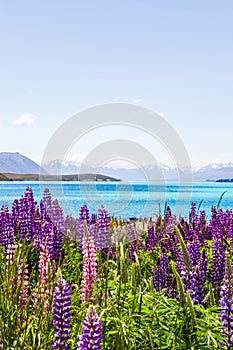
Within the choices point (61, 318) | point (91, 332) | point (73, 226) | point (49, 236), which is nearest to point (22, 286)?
point (61, 318)

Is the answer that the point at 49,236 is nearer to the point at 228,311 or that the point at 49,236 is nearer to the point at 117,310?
the point at 117,310

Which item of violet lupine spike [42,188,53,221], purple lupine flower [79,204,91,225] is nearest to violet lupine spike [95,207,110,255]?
purple lupine flower [79,204,91,225]

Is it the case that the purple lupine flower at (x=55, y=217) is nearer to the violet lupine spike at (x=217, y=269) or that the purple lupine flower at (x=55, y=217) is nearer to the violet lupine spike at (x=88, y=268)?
the violet lupine spike at (x=88, y=268)

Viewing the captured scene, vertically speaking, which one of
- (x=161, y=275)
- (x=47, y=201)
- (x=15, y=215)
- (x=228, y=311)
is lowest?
(x=161, y=275)

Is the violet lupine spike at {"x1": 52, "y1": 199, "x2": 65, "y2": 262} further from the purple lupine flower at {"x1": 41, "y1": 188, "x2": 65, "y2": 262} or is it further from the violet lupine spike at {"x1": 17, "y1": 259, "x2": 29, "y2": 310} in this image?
the violet lupine spike at {"x1": 17, "y1": 259, "x2": 29, "y2": 310}

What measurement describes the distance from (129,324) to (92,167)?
416 centimetres

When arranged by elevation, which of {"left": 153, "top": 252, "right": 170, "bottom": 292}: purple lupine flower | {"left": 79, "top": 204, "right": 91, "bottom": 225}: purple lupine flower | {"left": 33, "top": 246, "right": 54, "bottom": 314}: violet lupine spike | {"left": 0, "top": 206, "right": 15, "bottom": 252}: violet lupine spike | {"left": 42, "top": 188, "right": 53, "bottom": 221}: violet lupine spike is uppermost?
{"left": 42, "top": 188, "right": 53, "bottom": 221}: violet lupine spike

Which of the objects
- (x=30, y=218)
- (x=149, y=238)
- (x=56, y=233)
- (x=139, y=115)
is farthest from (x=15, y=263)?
(x=139, y=115)

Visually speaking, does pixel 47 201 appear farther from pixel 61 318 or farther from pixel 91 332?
pixel 91 332

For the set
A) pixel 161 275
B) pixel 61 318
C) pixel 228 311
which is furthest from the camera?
pixel 161 275

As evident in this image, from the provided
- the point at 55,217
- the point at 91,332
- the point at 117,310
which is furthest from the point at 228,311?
the point at 55,217

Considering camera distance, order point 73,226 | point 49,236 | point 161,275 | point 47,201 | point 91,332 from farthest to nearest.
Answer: point 47,201 < point 73,226 < point 49,236 < point 161,275 < point 91,332

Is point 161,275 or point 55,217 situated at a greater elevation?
point 55,217

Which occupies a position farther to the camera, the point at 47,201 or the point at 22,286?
the point at 47,201
